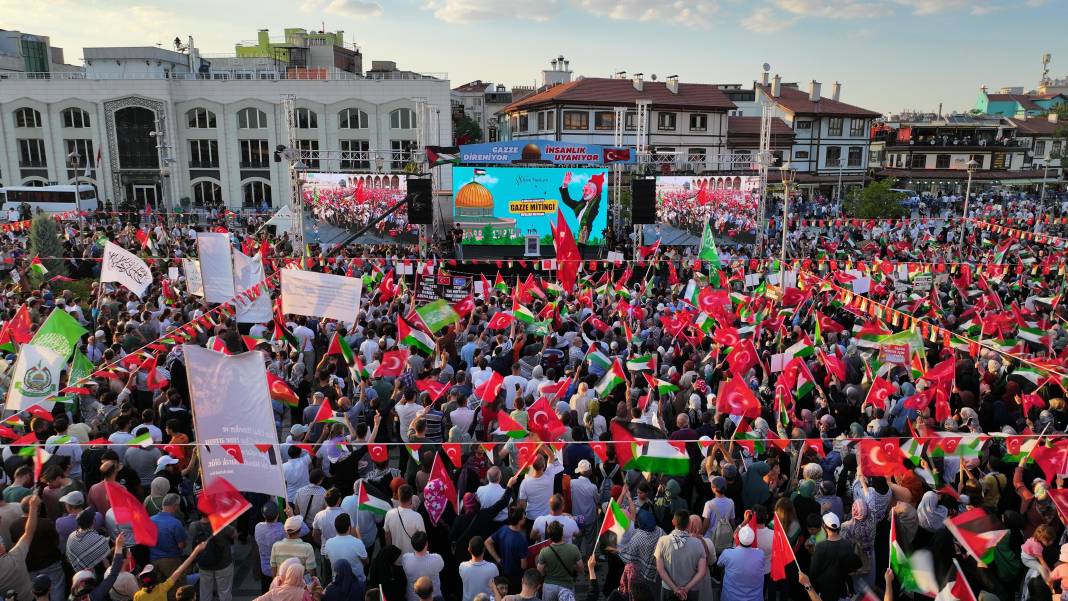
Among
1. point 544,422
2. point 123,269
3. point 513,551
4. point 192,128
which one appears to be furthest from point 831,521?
point 192,128

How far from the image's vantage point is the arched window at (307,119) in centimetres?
4894

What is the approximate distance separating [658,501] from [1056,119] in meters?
85.9

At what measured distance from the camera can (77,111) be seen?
48.6m

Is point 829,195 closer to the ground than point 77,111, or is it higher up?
closer to the ground

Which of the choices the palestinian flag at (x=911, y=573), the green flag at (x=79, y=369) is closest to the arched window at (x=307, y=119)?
the green flag at (x=79, y=369)

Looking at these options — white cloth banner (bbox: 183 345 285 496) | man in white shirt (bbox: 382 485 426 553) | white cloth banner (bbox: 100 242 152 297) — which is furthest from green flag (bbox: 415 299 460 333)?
man in white shirt (bbox: 382 485 426 553)

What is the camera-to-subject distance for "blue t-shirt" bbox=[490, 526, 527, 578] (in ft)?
20.0

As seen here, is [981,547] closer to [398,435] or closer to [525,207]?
[398,435]

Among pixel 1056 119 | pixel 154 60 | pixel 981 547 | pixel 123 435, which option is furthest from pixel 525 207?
pixel 1056 119

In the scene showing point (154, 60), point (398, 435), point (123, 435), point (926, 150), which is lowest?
point (398, 435)

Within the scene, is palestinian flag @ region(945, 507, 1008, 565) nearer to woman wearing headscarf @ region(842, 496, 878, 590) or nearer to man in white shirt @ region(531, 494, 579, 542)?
woman wearing headscarf @ region(842, 496, 878, 590)

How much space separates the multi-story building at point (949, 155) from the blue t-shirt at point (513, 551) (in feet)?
214

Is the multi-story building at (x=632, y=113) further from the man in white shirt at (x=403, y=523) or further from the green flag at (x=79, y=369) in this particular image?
the man in white shirt at (x=403, y=523)

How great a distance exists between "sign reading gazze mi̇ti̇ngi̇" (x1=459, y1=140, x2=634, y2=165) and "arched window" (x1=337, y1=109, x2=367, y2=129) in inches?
948
